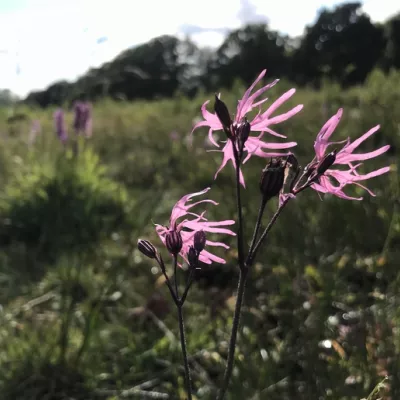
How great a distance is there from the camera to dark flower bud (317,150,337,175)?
610 mm

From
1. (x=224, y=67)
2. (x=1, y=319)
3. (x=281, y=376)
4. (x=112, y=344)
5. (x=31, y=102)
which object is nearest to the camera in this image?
(x=281, y=376)

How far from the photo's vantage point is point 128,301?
1.60 meters

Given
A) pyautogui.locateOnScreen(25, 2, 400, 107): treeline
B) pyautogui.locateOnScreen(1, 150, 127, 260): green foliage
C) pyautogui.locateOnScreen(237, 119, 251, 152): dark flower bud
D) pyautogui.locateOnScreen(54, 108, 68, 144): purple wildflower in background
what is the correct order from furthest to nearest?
pyautogui.locateOnScreen(25, 2, 400, 107): treeline → pyautogui.locateOnScreen(54, 108, 68, 144): purple wildflower in background → pyautogui.locateOnScreen(1, 150, 127, 260): green foliage → pyautogui.locateOnScreen(237, 119, 251, 152): dark flower bud

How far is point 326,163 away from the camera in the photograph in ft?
2.01

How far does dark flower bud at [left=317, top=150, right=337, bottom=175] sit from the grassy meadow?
294 mm

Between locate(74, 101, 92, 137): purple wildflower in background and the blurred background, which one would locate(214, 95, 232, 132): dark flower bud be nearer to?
the blurred background

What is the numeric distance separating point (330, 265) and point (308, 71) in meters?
18.0

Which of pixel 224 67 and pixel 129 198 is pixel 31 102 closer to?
pixel 129 198

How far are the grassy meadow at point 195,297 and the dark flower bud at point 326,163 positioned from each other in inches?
11.6

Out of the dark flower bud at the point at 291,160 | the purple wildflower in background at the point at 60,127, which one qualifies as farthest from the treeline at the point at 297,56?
the dark flower bud at the point at 291,160

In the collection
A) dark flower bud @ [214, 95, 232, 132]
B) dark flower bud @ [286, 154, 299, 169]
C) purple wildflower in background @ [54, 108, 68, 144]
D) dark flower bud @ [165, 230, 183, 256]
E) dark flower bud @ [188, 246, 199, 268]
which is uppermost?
purple wildflower in background @ [54, 108, 68, 144]

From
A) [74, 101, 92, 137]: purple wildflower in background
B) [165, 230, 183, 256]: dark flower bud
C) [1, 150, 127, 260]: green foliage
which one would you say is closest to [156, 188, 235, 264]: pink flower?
[165, 230, 183, 256]: dark flower bud

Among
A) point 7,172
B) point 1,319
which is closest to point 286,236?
point 1,319

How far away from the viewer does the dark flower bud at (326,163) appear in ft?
2.00
